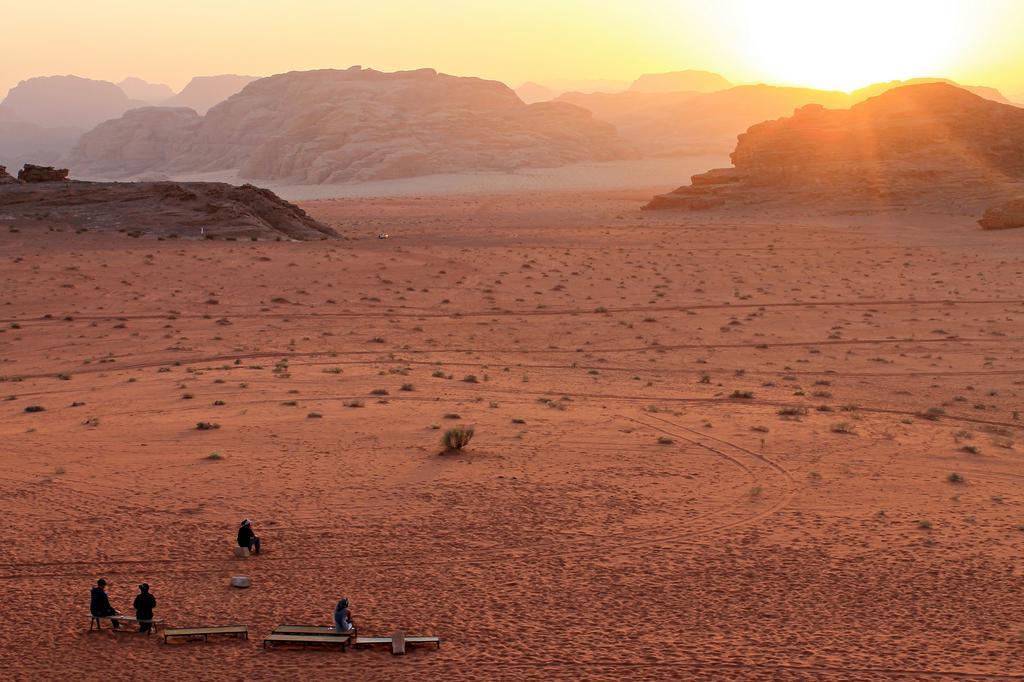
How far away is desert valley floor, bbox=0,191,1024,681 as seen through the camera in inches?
443

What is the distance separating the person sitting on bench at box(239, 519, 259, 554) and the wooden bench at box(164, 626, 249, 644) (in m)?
2.04

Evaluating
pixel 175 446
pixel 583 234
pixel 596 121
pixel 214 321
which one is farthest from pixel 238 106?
pixel 175 446

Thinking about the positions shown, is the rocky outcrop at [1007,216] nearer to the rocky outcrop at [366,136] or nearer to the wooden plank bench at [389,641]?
the wooden plank bench at [389,641]

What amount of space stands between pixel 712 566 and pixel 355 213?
7417 cm

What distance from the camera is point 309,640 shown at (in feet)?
36.1

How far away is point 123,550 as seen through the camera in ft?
44.4

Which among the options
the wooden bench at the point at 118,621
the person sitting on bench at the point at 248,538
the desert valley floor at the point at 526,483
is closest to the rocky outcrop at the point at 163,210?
the desert valley floor at the point at 526,483

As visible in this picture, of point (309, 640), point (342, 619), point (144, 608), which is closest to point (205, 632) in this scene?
point (144, 608)

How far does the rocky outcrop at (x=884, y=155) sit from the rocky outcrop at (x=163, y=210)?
3260 cm

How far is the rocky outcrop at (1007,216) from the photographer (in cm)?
5616

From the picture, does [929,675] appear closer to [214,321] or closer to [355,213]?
[214,321]

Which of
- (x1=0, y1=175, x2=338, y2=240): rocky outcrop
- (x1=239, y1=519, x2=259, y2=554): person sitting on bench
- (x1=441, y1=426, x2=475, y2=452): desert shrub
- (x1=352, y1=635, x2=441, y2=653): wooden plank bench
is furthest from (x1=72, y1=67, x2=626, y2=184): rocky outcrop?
(x1=352, y1=635, x2=441, y2=653): wooden plank bench

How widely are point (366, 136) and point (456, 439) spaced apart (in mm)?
139998

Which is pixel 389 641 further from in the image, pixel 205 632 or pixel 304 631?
pixel 205 632
